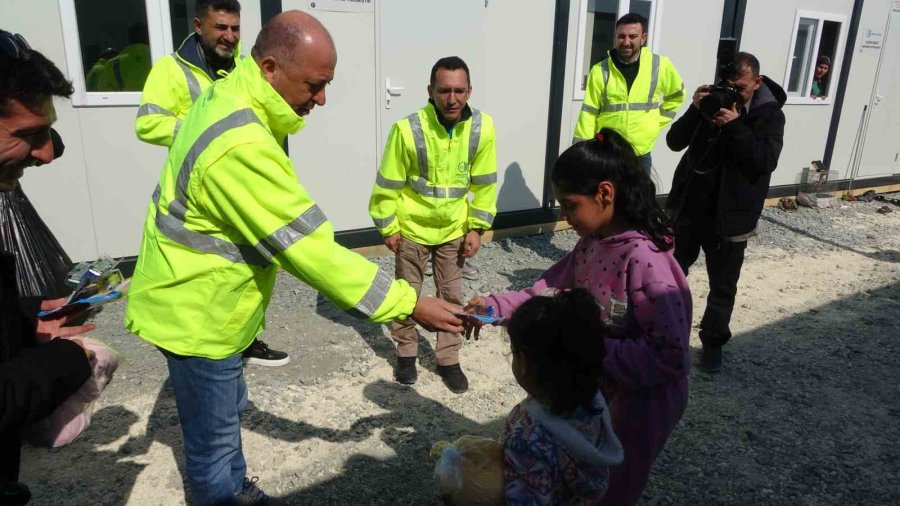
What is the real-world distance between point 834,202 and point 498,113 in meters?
6.25

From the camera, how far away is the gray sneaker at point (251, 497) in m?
A: 2.53

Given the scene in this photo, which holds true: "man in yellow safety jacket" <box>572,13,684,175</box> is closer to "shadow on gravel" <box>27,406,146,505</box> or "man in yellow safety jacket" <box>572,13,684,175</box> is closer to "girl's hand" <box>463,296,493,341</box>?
"girl's hand" <box>463,296,493,341</box>

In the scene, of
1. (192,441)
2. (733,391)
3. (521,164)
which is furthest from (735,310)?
(192,441)

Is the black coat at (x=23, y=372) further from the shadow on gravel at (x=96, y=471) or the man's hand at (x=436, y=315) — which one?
the shadow on gravel at (x=96, y=471)

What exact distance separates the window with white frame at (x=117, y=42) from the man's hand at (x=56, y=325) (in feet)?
12.1

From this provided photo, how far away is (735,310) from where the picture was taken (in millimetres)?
5465

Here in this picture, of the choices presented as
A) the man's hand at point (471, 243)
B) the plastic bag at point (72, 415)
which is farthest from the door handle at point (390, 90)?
the plastic bag at point (72, 415)

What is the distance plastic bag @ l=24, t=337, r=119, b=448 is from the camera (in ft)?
5.45

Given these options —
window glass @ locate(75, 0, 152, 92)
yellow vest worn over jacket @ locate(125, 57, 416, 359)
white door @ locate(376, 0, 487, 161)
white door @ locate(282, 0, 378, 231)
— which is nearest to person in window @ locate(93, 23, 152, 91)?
window glass @ locate(75, 0, 152, 92)

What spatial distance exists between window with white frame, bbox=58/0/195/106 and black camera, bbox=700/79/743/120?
424 centimetres

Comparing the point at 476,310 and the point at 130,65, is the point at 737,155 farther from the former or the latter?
the point at 130,65

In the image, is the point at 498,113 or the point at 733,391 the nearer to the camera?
the point at 733,391

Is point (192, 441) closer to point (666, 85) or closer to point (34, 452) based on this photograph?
point (34, 452)

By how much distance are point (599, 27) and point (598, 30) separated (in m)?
0.04
